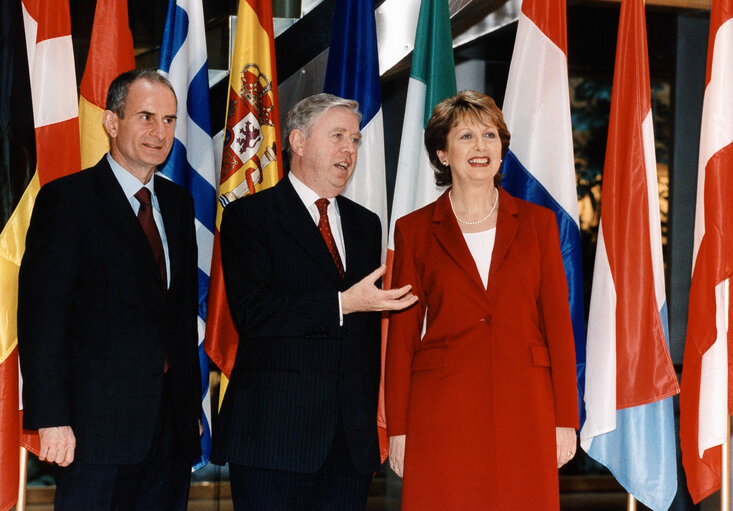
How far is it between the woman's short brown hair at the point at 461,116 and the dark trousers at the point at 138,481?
1.04m

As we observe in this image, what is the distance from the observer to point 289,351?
234cm

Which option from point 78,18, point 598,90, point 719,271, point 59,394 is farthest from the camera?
point 598,90

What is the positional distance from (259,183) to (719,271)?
163 centimetres

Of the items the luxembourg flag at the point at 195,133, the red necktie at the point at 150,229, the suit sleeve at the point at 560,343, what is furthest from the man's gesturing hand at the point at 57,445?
the suit sleeve at the point at 560,343

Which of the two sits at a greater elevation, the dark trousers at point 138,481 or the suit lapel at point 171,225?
the suit lapel at point 171,225

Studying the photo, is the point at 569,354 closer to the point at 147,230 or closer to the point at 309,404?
the point at 309,404

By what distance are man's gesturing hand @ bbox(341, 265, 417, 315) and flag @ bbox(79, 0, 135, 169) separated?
123 centimetres

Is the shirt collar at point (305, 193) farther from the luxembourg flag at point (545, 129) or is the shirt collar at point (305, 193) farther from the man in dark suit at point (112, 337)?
the luxembourg flag at point (545, 129)

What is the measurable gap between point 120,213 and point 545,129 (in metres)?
1.52

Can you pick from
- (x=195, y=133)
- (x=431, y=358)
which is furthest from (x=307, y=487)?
(x=195, y=133)

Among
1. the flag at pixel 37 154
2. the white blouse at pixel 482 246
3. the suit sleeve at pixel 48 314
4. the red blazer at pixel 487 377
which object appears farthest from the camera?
the flag at pixel 37 154

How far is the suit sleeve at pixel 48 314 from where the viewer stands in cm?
215

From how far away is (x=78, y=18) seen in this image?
14.0 ft

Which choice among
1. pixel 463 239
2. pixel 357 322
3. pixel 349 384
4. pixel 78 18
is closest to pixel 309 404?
pixel 349 384
